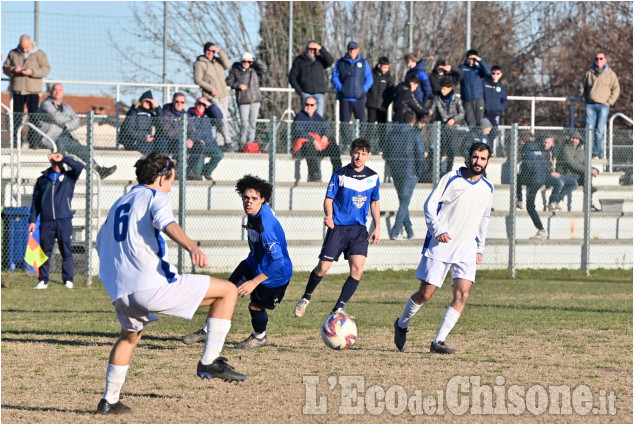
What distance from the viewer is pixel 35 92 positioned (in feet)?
64.4

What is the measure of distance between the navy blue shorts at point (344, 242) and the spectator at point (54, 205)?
19.2 ft

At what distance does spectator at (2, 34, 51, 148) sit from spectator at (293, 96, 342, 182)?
15.9 ft

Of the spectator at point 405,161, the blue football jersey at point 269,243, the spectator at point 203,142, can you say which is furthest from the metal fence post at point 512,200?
the blue football jersey at point 269,243


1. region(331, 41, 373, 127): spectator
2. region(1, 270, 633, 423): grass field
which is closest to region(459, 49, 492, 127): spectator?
region(331, 41, 373, 127): spectator

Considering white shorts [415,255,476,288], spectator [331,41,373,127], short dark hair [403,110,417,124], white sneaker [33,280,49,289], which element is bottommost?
white sneaker [33,280,49,289]

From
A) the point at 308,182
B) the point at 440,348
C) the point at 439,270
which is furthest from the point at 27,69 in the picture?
the point at 440,348

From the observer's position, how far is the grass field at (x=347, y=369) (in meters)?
7.02

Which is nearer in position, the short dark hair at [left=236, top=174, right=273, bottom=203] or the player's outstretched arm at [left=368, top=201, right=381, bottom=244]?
the short dark hair at [left=236, top=174, right=273, bottom=203]

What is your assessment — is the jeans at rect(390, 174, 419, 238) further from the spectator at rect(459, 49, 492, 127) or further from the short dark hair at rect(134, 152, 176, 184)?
the short dark hair at rect(134, 152, 176, 184)

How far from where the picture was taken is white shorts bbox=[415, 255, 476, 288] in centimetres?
962

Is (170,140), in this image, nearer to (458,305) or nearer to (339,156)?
(339,156)

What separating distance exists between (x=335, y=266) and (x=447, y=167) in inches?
107

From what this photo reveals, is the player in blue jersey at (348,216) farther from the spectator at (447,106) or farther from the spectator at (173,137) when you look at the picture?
the spectator at (447,106)

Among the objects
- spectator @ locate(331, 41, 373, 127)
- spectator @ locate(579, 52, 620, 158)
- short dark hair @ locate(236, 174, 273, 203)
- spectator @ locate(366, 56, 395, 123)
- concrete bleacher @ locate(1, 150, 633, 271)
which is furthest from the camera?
spectator @ locate(579, 52, 620, 158)
